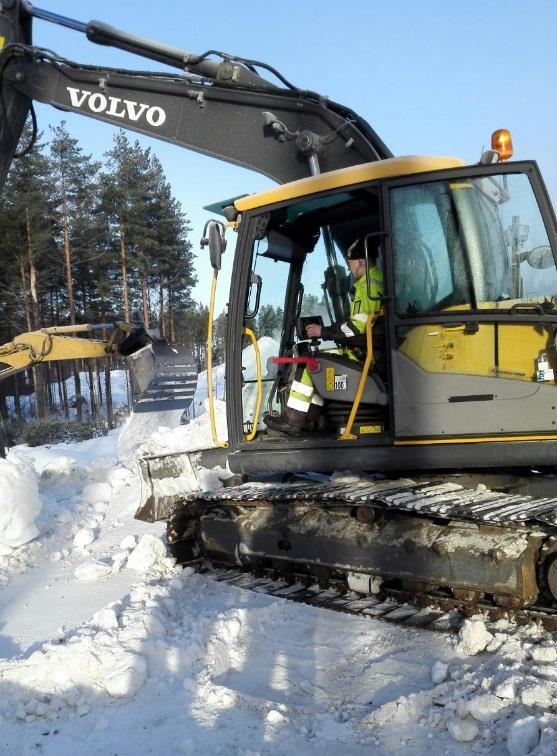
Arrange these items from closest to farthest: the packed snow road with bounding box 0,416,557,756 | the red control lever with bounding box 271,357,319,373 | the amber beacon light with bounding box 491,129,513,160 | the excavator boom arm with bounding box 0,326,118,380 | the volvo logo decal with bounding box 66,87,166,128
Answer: the packed snow road with bounding box 0,416,557,756
the amber beacon light with bounding box 491,129,513,160
the red control lever with bounding box 271,357,319,373
the volvo logo decal with bounding box 66,87,166,128
the excavator boom arm with bounding box 0,326,118,380

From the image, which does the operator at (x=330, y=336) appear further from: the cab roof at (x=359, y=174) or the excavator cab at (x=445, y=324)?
the cab roof at (x=359, y=174)

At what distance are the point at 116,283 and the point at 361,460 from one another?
3154 centimetres

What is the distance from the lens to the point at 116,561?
5395mm

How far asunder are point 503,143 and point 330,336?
154 cm

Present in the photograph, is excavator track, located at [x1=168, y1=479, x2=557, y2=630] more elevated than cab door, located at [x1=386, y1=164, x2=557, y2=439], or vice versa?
cab door, located at [x1=386, y1=164, x2=557, y2=439]

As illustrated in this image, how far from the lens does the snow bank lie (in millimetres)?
5973

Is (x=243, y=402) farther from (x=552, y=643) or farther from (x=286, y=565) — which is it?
(x=552, y=643)

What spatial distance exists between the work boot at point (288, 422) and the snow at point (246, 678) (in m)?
1.13

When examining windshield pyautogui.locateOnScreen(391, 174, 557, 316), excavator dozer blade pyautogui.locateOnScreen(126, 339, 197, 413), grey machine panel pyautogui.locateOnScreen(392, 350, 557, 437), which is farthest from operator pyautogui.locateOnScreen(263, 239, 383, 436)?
excavator dozer blade pyautogui.locateOnScreen(126, 339, 197, 413)

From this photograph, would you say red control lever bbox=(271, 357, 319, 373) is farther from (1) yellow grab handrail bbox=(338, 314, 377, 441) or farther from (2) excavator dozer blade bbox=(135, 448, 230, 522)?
(2) excavator dozer blade bbox=(135, 448, 230, 522)

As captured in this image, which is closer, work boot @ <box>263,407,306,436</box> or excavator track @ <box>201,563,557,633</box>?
excavator track @ <box>201,563,557,633</box>

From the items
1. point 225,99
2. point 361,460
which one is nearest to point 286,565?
point 361,460

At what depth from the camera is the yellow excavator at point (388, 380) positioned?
361 centimetres

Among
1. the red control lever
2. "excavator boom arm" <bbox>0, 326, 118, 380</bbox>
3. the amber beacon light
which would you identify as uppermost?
the amber beacon light
